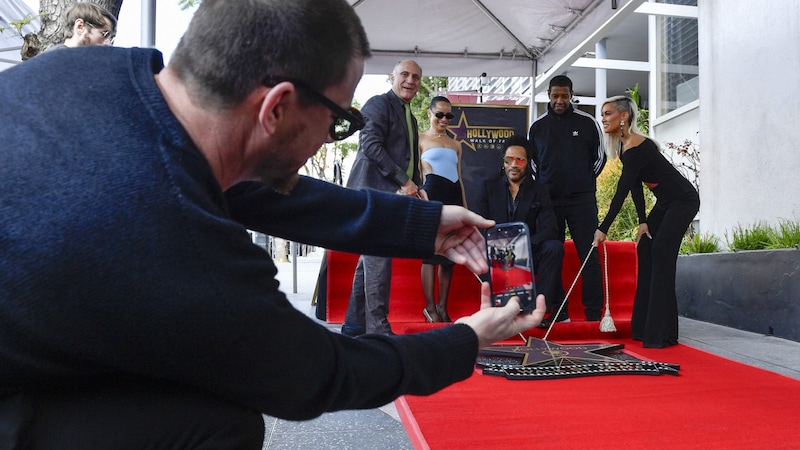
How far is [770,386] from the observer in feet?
10.2

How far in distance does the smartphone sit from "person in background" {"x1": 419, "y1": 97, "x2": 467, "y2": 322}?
2.77 metres

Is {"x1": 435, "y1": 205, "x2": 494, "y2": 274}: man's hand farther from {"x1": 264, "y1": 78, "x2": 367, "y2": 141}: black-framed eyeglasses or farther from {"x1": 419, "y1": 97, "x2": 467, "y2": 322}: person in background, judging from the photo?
{"x1": 419, "y1": 97, "x2": 467, "y2": 322}: person in background

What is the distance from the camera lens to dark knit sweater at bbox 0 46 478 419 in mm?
928

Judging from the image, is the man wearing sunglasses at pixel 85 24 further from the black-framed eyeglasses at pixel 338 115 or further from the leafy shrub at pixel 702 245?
the leafy shrub at pixel 702 245

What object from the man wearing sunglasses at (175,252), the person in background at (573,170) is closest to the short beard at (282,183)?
the man wearing sunglasses at (175,252)

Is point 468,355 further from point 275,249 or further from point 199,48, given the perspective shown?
point 275,249

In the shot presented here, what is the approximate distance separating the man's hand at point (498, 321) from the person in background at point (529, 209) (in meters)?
3.69

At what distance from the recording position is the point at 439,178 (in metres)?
5.34

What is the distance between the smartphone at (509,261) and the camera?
2209 millimetres

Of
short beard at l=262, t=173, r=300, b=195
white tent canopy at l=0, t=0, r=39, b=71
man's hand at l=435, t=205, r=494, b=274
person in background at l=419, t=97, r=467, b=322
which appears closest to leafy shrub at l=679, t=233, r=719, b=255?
person in background at l=419, t=97, r=467, b=322

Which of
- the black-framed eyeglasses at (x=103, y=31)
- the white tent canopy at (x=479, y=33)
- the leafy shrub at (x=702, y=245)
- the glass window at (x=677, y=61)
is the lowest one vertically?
the leafy shrub at (x=702, y=245)

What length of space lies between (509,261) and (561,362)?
152 cm

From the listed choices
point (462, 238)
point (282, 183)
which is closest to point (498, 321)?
point (462, 238)

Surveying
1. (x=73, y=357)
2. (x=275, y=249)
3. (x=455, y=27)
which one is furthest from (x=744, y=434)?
(x=275, y=249)
